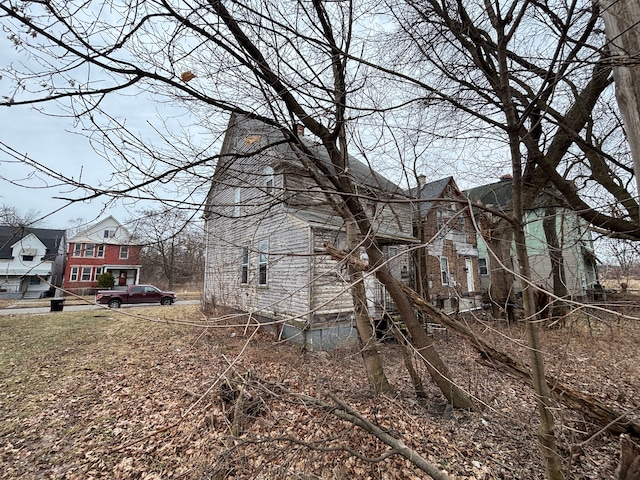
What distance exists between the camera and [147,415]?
4.43 meters

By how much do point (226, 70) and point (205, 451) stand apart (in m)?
4.35

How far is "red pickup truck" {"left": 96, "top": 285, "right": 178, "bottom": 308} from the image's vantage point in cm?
1703

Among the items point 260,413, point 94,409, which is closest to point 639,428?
point 260,413

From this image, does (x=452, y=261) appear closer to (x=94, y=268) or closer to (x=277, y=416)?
(x=277, y=416)

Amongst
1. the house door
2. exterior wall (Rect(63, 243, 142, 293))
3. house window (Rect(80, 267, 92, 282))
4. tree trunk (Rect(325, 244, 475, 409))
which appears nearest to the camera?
tree trunk (Rect(325, 244, 475, 409))

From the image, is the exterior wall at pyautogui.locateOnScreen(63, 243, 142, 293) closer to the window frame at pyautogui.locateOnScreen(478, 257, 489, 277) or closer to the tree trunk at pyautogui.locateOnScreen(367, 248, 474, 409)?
the window frame at pyautogui.locateOnScreen(478, 257, 489, 277)

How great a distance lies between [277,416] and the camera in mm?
3703

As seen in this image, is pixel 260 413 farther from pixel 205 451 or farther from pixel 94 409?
pixel 94 409

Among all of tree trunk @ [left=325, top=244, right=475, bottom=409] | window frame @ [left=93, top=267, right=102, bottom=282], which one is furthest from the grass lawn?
window frame @ [left=93, top=267, right=102, bottom=282]

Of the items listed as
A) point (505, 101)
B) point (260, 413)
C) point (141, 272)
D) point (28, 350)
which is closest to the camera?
point (505, 101)

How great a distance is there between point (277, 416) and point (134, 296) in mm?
18492

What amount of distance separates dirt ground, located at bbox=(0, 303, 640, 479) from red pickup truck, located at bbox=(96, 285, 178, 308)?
10.8 m

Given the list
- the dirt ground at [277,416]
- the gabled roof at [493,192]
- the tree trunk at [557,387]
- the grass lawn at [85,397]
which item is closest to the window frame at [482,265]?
the dirt ground at [277,416]

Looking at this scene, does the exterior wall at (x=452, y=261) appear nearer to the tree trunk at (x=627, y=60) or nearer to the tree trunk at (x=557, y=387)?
the tree trunk at (x=557, y=387)
